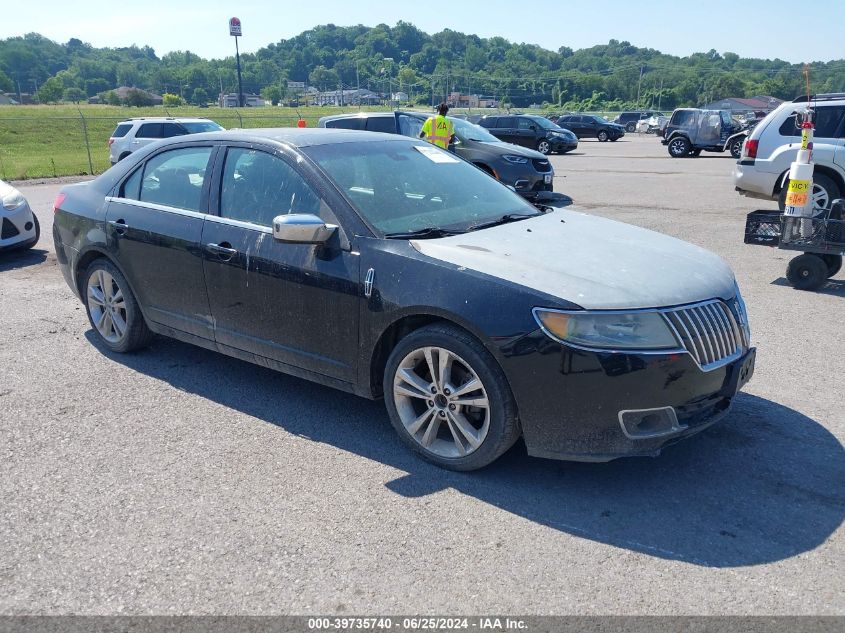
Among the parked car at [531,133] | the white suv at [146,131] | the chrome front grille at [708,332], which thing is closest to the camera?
the chrome front grille at [708,332]

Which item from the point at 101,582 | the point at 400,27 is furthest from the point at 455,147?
the point at 400,27

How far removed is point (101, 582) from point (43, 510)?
745 millimetres

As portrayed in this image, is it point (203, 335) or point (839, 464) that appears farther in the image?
point (203, 335)

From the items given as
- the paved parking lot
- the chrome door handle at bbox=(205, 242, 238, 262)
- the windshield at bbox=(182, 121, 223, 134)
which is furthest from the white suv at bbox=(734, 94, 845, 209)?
the windshield at bbox=(182, 121, 223, 134)

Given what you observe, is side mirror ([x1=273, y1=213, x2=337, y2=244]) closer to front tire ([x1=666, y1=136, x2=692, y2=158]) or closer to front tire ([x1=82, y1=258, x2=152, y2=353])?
front tire ([x1=82, y1=258, x2=152, y2=353])

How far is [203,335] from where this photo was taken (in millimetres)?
4746

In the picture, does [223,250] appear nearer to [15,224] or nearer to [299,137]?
[299,137]

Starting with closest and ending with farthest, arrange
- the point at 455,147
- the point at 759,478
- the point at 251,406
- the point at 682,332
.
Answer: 1. the point at 682,332
2. the point at 759,478
3. the point at 251,406
4. the point at 455,147

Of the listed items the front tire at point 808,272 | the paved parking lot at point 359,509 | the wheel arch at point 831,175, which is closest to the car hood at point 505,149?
the wheel arch at point 831,175

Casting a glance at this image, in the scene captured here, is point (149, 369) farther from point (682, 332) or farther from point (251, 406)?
point (682, 332)

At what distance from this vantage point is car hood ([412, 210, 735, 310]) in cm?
341

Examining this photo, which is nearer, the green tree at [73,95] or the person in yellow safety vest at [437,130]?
the person in yellow safety vest at [437,130]

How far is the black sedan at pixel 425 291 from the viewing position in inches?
131

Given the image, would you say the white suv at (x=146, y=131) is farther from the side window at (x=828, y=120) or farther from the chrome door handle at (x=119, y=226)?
the chrome door handle at (x=119, y=226)
